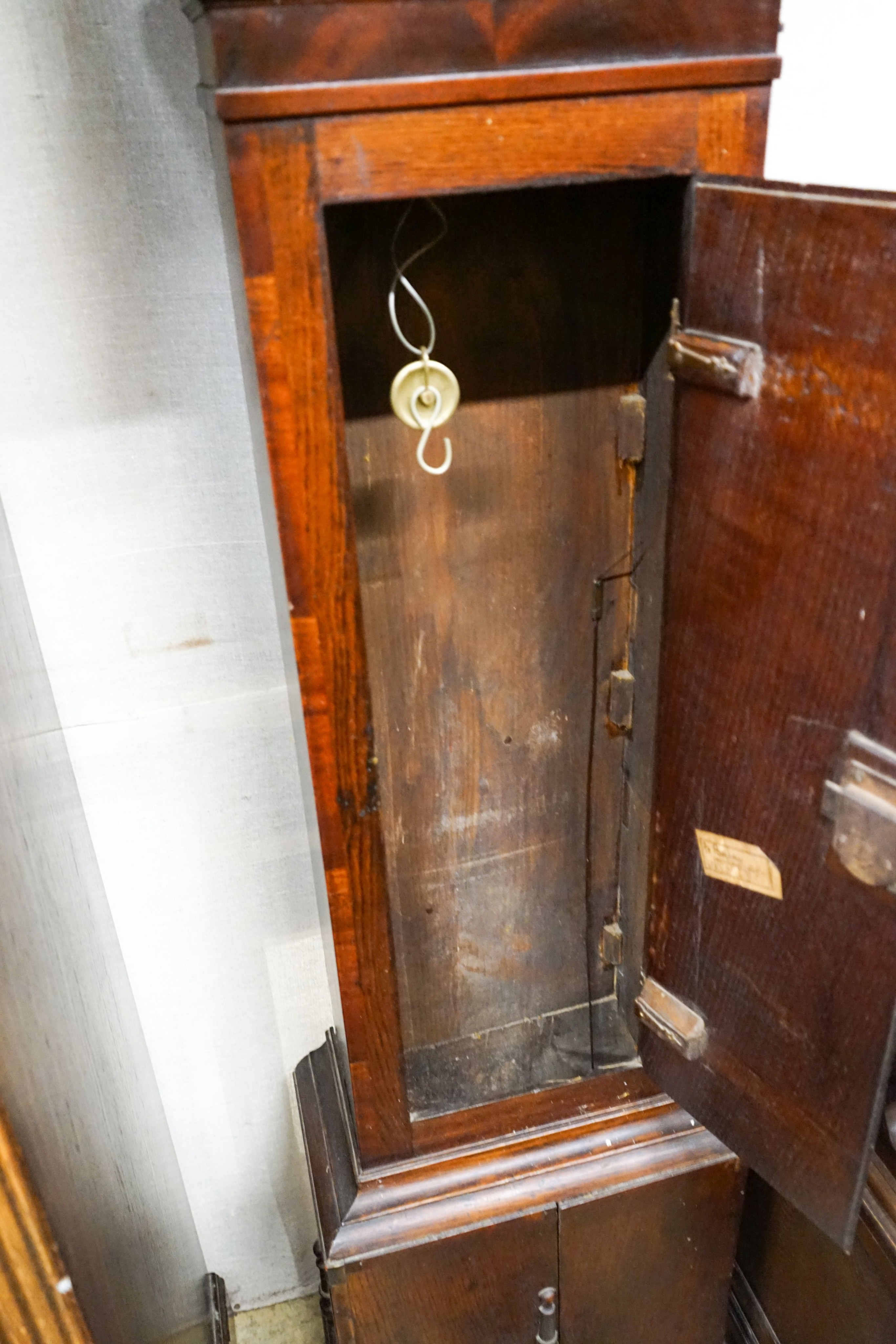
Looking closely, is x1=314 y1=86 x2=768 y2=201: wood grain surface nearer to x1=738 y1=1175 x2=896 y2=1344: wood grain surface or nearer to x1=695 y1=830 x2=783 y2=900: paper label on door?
x1=695 y1=830 x2=783 y2=900: paper label on door

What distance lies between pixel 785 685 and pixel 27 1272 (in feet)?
2.09

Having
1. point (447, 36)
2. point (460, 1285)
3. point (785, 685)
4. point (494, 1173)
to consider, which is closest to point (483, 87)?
point (447, 36)

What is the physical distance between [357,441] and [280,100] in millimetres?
Answer: 279

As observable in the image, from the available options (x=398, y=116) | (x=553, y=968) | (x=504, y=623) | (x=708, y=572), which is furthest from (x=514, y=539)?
(x=553, y=968)

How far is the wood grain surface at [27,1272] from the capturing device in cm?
61

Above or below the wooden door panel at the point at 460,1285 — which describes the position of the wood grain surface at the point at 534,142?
above

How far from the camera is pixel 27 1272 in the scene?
642 mm

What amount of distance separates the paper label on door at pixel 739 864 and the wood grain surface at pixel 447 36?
1.77 ft

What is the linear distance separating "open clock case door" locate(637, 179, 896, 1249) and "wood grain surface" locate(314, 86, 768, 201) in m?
0.04

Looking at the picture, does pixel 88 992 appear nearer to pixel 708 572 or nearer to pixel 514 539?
pixel 514 539

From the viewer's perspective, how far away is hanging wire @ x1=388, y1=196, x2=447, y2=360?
0.71m

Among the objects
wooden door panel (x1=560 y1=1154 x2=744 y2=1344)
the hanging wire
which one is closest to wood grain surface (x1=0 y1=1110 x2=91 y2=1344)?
wooden door panel (x1=560 y1=1154 x2=744 y2=1344)

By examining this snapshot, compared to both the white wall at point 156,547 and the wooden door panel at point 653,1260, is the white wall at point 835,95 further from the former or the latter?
the wooden door panel at point 653,1260

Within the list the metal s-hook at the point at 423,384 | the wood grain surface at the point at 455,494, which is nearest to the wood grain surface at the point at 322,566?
the wood grain surface at the point at 455,494
